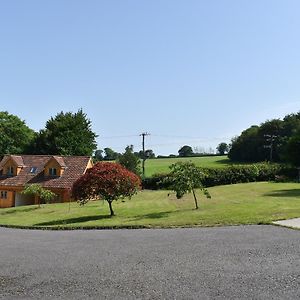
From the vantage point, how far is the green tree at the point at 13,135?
268 feet

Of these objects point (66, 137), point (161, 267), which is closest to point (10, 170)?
point (66, 137)

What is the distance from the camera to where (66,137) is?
2948 inches

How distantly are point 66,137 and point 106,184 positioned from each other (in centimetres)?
4843

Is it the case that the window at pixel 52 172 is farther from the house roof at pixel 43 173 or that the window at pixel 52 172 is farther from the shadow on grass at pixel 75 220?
the shadow on grass at pixel 75 220

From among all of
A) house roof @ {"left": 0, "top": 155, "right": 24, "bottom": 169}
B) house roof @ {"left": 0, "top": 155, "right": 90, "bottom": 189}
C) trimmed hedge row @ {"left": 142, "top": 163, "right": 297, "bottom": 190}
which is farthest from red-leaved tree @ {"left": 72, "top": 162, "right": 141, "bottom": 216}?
house roof @ {"left": 0, "top": 155, "right": 24, "bottom": 169}

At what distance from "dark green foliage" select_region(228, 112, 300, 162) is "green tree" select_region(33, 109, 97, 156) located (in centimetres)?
3827

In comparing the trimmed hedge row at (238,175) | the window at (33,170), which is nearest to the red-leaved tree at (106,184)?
the trimmed hedge row at (238,175)

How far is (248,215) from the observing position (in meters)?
22.1

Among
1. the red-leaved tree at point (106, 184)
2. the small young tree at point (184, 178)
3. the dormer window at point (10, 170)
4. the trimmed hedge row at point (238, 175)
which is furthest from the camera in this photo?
the trimmed hedge row at point (238, 175)

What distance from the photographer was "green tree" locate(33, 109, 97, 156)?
74250mm

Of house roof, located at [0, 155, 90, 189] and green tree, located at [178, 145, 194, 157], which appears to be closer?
house roof, located at [0, 155, 90, 189]

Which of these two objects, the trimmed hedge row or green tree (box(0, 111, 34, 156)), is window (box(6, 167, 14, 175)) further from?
green tree (box(0, 111, 34, 156))

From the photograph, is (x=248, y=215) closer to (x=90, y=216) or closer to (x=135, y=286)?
(x=90, y=216)

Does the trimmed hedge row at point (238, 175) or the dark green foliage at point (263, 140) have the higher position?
the dark green foliage at point (263, 140)
